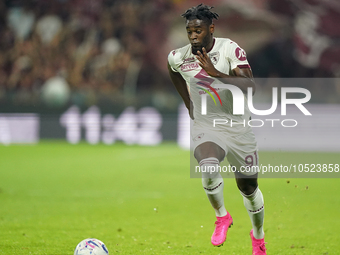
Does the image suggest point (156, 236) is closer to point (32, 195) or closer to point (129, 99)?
point (32, 195)

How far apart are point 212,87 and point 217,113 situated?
0.86 feet

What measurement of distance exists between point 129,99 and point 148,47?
30.4ft

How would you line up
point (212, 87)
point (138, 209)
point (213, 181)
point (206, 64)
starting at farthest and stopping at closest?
point (138, 209)
point (212, 87)
point (213, 181)
point (206, 64)

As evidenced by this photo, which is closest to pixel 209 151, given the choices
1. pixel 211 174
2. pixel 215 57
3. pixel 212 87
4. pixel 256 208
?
pixel 211 174

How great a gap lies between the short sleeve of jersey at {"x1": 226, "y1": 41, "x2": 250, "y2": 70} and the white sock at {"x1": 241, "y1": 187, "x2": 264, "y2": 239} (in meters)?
1.23

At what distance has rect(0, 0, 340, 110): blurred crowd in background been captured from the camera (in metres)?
27.2

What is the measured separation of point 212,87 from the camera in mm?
5594

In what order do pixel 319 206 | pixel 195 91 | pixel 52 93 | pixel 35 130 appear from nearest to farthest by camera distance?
pixel 195 91 → pixel 319 206 → pixel 35 130 → pixel 52 93

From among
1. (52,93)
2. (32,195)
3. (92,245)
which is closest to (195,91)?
(92,245)

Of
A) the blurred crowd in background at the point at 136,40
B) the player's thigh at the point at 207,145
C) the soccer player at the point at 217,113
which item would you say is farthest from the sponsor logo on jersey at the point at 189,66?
the blurred crowd in background at the point at 136,40

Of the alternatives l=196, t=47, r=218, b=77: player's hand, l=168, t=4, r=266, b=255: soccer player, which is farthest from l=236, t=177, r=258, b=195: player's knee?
l=196, t=47, r=218, b=77: player's hand

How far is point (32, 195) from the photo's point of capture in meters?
9.99

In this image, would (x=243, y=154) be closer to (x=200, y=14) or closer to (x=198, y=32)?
(x=198, y=32)

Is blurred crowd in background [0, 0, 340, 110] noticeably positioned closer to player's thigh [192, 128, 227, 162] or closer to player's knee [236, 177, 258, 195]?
player's thigh [192, 128, 227, 162]
